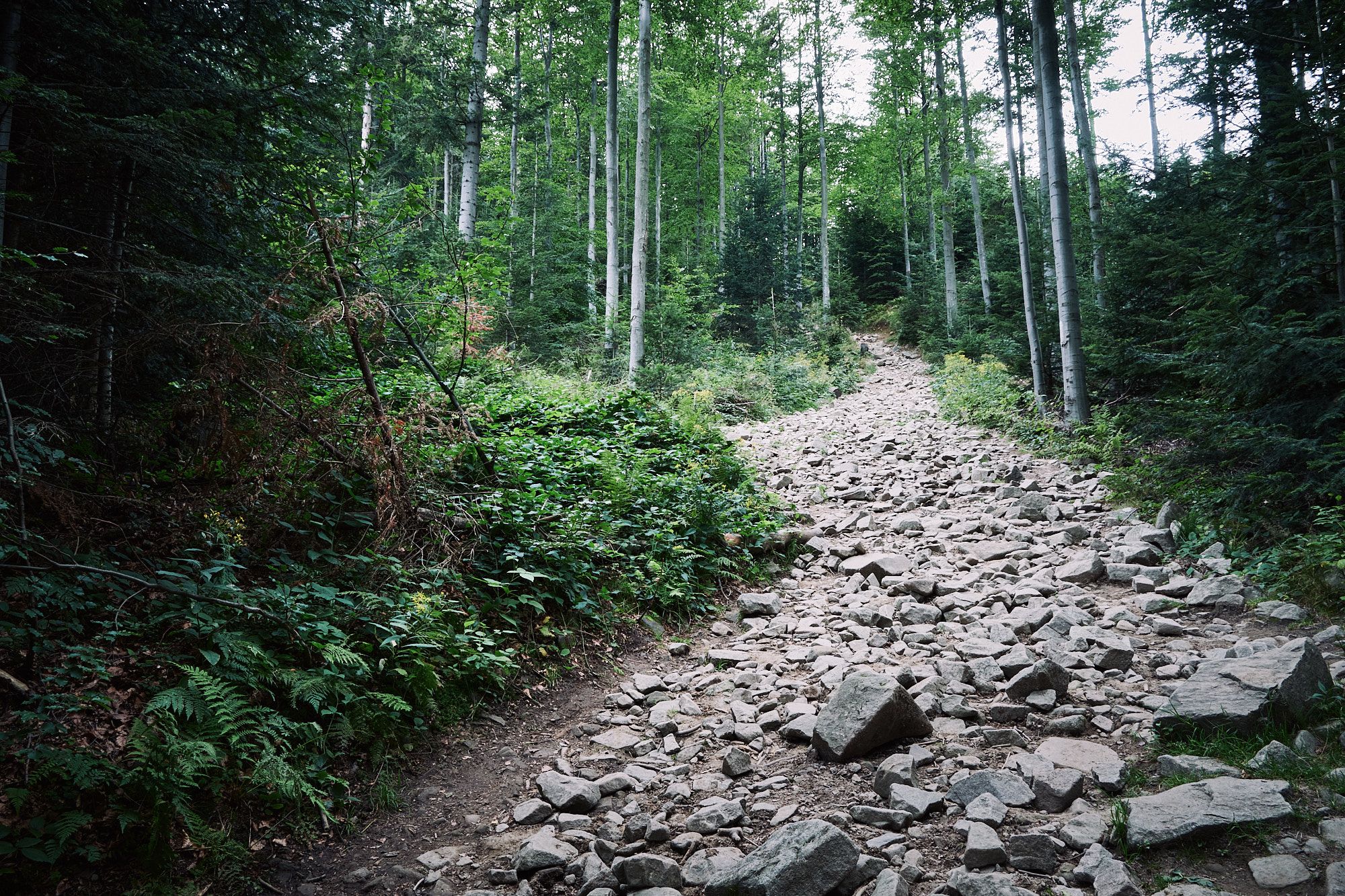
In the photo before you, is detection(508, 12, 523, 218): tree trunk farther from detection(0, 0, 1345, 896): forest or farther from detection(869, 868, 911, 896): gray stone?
detection(869, 868, 911, 896): gray stone

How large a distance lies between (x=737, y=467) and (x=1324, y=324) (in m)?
6.10

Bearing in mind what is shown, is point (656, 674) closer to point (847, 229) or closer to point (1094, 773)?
point (1094, 773)

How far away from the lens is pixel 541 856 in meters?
3.01

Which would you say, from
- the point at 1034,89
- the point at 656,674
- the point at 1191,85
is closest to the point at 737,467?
the point at 656,674

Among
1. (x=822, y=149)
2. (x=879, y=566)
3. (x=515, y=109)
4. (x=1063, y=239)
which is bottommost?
(x=879, y=566)

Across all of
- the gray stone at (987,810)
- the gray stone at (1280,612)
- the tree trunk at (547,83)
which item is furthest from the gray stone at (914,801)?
the tree trunk at (547,83)

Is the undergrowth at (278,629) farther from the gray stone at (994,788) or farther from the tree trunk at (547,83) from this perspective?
the tree trunk at (547,83)

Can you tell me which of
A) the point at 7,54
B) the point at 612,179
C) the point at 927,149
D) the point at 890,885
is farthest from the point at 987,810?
the point at 927,149

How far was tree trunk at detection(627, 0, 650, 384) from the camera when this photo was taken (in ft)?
48.0

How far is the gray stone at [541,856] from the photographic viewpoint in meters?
2.99

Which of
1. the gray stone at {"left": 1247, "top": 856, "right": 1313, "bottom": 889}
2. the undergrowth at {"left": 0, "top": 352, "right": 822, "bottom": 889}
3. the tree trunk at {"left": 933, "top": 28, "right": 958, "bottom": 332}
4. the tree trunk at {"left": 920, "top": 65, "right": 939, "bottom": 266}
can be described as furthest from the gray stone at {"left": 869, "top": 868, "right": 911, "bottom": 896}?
the tree trunk at {"left": 920, "top": 65, "right": 939, "bottom": 266}

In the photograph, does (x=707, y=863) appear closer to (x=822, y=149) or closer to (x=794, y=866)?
(x=794, y=866)

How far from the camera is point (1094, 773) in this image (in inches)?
123

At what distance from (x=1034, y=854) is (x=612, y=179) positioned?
16.7 meters
